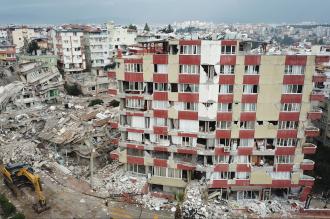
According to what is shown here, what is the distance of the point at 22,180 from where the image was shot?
3547cm

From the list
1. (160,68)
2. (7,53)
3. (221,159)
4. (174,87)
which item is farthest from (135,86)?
(7,53)

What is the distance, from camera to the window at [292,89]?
31.0m

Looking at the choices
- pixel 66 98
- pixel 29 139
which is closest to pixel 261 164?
pixel 29 139

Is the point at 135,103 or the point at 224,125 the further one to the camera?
the point at 135,103

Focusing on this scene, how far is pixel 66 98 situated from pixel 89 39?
23.4 metres

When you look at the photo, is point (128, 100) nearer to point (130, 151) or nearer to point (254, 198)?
point (130, 151)

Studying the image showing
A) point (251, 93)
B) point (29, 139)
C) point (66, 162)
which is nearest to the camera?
point (251, 93)

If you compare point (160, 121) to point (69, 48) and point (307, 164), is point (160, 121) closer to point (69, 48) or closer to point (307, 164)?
point (307, 164)

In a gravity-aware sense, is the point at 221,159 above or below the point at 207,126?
below

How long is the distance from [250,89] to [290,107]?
4320 mm

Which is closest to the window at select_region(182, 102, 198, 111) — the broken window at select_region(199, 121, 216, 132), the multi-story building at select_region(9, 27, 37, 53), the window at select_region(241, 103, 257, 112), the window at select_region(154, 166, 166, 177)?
the broken window at select_region(199, 121, 216, 132)

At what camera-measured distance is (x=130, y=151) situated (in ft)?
118

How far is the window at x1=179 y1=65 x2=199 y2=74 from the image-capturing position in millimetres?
30969

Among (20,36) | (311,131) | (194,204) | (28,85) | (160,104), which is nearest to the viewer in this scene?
(194,204)
